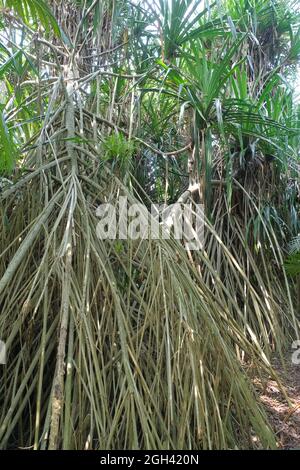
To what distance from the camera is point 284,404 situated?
169 centimetres

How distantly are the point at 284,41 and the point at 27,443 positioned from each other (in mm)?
2783

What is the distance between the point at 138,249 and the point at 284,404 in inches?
32.0

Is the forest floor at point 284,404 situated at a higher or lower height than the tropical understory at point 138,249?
lower

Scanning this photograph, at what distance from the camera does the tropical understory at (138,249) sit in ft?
4.00

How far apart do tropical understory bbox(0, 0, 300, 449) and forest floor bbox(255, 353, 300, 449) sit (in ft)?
0.25

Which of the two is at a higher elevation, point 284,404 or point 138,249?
point 138,249

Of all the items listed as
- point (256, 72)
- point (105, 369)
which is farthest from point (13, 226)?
point (256, 72)

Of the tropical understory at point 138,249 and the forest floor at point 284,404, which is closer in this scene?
the tropical understory at point 138,249

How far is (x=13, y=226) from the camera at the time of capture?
1699 mm

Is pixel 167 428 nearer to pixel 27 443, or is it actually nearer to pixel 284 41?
pixel 27 443

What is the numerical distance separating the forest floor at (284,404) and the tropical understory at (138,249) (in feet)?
0.25

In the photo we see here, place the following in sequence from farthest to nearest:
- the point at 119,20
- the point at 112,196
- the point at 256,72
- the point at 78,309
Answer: the point at 256,72 < the point at 119,20 < the point at 112,196 < the point at 78,309

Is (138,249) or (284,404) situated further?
(284,404)

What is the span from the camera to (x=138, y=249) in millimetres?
1559
